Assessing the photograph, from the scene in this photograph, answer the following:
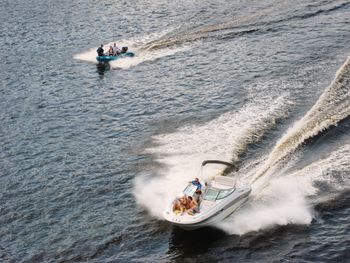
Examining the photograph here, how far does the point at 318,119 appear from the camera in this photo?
47875mm

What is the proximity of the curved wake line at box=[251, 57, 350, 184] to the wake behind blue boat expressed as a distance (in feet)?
91.1

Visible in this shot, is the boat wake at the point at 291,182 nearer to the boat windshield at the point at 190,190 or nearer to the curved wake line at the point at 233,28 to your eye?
the boat windshield at the point at 190,190

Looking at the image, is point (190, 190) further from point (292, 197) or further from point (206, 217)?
point (292, 197)

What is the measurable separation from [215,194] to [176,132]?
13.3 m

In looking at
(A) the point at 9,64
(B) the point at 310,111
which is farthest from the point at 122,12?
(B) the point at 310,111

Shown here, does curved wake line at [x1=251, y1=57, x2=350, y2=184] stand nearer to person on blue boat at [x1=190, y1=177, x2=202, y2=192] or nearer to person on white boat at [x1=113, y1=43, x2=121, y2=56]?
person on blue boat at [x1=190, y1=177, x2=202, y2=192]

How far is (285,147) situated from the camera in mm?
44094

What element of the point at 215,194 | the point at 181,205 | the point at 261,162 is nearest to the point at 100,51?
the point at 261,162

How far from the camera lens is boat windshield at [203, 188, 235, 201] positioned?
36938 mm

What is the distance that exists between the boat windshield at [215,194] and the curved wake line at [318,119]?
367 centimetres

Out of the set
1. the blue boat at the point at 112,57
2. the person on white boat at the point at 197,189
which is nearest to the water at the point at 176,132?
the blue boat at the point at 112,57

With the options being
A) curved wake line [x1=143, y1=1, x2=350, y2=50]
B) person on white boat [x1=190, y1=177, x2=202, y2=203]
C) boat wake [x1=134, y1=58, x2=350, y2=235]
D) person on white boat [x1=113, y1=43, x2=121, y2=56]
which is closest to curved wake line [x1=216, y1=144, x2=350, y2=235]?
boat wake [x1=134, y1=58, x2=350, y2=235]

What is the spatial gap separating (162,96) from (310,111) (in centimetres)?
1643

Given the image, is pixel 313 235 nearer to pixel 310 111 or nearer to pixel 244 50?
pixel 310 111
